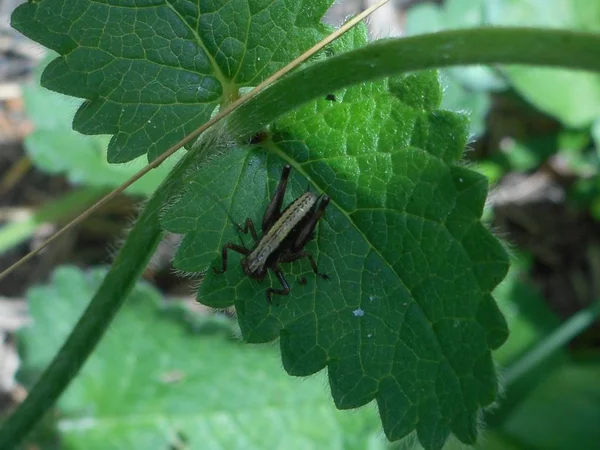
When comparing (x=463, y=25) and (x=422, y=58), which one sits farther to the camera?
(x=463, y=25)

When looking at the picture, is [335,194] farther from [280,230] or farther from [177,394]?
[177,394]

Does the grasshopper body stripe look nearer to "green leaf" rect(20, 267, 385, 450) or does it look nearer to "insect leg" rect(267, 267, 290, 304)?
"insect leg" rect(267, 267, 290, 304)

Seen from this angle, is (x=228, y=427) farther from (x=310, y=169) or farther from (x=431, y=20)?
(x=431, y=20)

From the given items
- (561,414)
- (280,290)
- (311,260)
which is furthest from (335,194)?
(561,414)

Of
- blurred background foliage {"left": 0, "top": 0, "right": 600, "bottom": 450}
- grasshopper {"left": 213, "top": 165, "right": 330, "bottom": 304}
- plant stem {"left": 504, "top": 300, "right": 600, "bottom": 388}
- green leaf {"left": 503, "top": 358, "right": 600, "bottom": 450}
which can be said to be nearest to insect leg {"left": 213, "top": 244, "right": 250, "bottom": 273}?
grasshopper {"left": 213, "top": 165, "right": 330, "bottom": 304}

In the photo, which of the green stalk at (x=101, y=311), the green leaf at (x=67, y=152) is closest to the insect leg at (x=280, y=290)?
the green stalk at (x=101, y=311)

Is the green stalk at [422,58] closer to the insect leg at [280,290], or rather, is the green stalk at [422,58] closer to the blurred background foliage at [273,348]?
the insect leg at [280,290]
